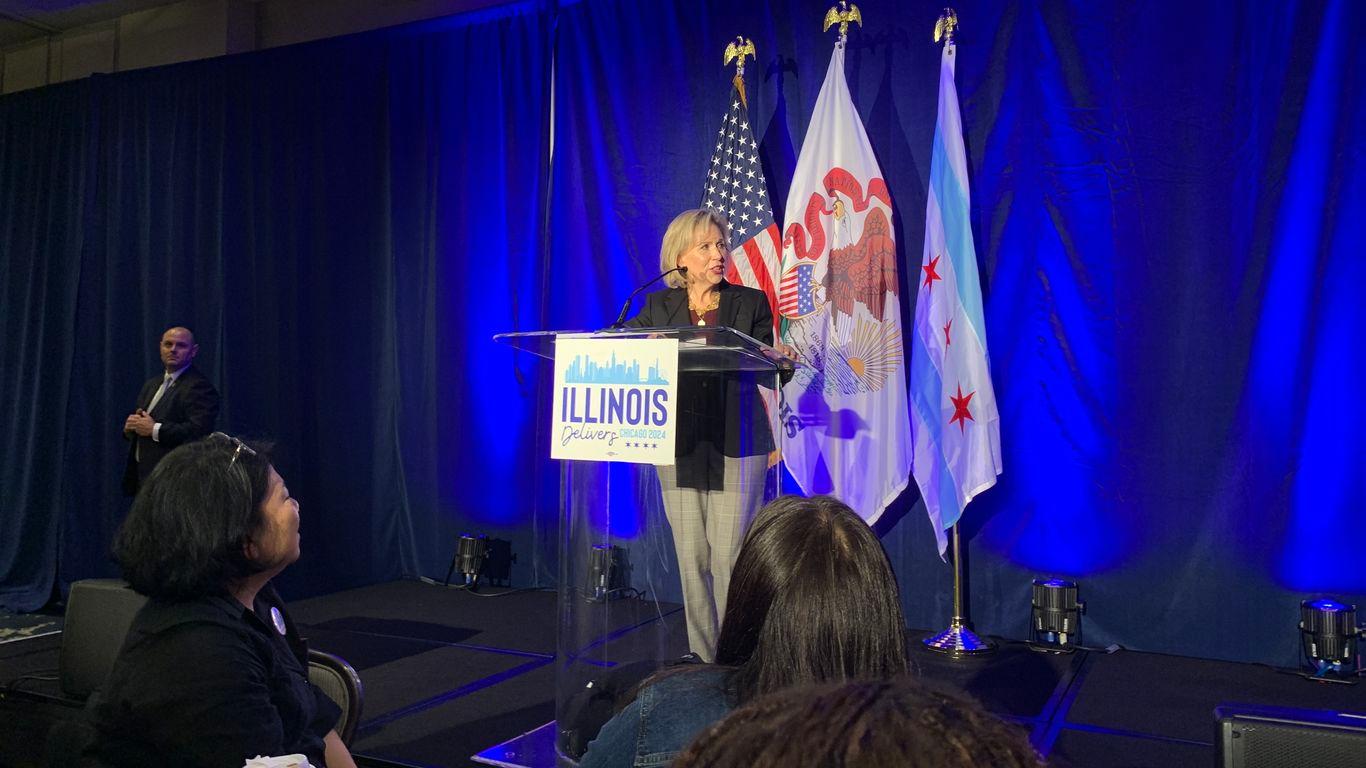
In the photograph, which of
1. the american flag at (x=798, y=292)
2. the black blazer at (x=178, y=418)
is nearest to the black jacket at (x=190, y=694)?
the american flag at (x=798, y=292)

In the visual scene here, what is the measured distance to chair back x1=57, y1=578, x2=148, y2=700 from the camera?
270cm

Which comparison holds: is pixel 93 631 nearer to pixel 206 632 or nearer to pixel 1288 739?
pixel 206 632

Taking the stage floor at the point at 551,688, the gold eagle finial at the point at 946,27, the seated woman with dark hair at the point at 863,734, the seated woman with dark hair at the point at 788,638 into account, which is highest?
the gold eagle finial at the point at 946,27

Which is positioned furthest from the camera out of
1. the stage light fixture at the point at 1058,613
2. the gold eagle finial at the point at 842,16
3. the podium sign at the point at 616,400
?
the gold eagle finial at the point at 842,16

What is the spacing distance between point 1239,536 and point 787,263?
2.17 meters

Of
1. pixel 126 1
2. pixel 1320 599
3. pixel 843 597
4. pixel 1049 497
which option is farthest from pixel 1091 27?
pixel 126 1

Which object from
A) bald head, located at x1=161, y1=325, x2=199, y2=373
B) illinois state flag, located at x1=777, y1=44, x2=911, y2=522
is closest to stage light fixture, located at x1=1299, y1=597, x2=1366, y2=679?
illinois state flag, located at x1=777, y1=44, x2=911, y2=522

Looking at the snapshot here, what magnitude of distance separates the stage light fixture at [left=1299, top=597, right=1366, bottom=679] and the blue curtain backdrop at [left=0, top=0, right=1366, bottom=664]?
9.8 inches

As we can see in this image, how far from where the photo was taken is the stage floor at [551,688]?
2857 mm

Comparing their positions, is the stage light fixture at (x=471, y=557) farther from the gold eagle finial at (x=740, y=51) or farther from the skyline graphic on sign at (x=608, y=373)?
the skyline graphic on sign at (x=608, y=373)

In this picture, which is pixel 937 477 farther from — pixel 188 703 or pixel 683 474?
pixel 188 703

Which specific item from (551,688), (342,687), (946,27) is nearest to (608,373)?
(342,687)

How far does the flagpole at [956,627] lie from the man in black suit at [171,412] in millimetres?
3611

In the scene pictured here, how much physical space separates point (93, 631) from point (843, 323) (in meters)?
3.00
